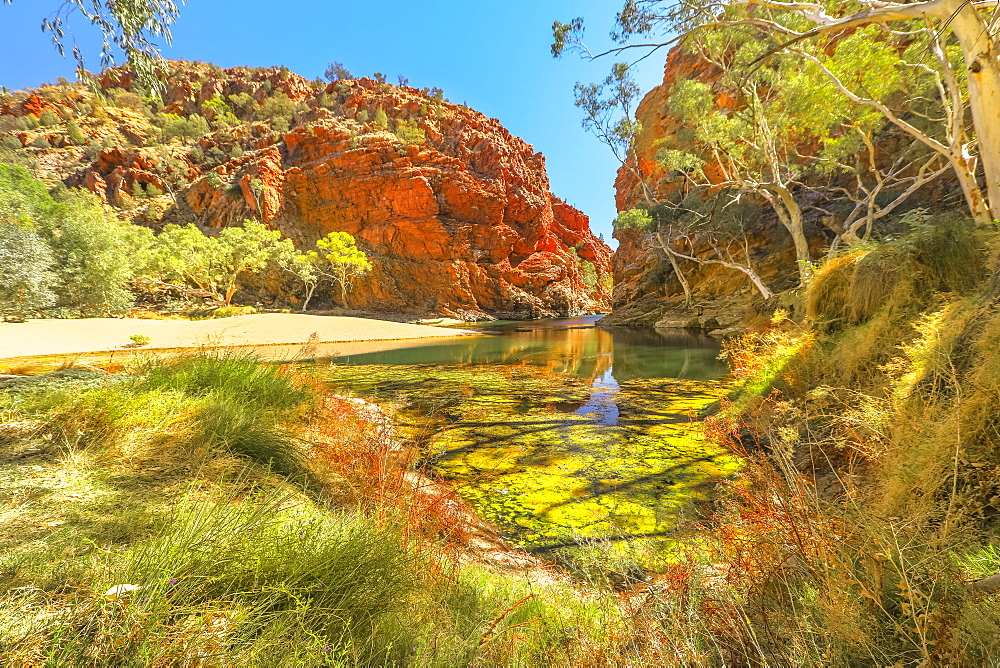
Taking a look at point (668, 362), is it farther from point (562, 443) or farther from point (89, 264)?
point (89, 264)

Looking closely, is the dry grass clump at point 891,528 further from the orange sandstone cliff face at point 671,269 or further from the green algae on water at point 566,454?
the orange sandstone cliff face at point 671,269

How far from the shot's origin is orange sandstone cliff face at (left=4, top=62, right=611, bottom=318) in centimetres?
4056

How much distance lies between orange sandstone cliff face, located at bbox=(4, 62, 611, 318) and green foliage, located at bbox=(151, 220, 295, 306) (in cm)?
839

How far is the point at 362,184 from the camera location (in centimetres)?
4331

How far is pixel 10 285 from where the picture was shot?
49.7 feet

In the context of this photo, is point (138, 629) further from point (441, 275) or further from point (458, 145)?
→ point (458, 145)

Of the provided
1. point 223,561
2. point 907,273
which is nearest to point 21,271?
point 223,561

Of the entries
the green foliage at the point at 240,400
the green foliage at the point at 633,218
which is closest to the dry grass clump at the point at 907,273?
the green foliage at the point at 240,400

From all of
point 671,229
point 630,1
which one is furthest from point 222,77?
point 630,1

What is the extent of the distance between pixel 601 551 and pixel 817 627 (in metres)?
1.75

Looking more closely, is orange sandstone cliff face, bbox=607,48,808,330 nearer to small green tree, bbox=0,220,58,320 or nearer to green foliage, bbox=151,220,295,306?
small green tree, bbox=0,220,58,320

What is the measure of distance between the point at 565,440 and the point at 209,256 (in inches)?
1360

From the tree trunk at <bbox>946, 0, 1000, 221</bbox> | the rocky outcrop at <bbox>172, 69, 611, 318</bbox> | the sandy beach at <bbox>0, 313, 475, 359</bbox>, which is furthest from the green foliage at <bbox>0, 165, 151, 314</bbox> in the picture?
the tree trunk at <bbox>946, 0, 1000, 221</bbox>

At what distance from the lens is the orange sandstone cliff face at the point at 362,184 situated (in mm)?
40562
